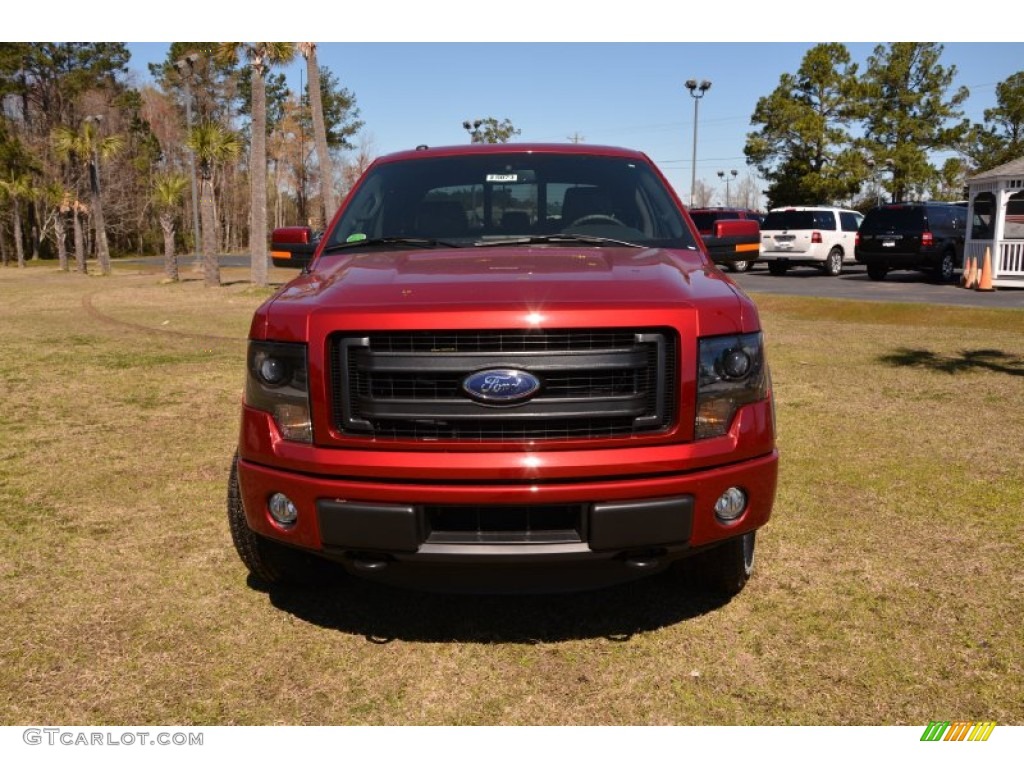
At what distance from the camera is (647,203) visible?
4.17 meters

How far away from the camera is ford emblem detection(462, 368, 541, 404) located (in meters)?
2.64

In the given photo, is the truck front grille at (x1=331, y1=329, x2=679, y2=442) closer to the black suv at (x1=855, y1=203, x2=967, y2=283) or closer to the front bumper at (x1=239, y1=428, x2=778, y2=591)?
the front bumper at (x1=239, y1=428, x2=778, y2=591)

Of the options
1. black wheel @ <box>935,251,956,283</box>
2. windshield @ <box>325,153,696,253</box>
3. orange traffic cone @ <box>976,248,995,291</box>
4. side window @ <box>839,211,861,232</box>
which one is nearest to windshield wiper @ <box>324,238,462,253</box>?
windshield @ <box>325,153,696,253</box>

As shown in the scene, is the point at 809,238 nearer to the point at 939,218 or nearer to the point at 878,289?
the point at 939,218

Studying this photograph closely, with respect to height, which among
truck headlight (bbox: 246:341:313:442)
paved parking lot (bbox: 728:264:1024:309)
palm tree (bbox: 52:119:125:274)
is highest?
palm tree (bbox: 52:119:125:274)

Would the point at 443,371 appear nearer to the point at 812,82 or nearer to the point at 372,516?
the point at 372,516

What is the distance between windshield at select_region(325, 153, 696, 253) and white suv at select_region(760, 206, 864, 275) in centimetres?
2051

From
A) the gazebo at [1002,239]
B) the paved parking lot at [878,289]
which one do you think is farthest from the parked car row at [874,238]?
the gazebo at [1002,239]

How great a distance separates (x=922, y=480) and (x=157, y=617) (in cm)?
419

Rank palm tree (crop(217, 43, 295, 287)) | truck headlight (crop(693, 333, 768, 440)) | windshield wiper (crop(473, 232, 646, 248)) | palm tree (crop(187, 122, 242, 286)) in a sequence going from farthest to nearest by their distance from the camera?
palm tree (crop(187, 122, 242, 286))
palm tree (crop(217, 43, 295, 287))
windshield wiper (crop(473, 232, 646, 248))
truck headlight (crop(693, 333, 768, 440))

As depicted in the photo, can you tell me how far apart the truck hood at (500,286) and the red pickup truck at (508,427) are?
13 millimetres

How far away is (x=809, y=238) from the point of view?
23.6 metres

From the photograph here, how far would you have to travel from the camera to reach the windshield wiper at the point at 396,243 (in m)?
3.77

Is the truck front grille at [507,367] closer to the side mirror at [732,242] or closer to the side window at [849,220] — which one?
the side mirror at [732,242]
